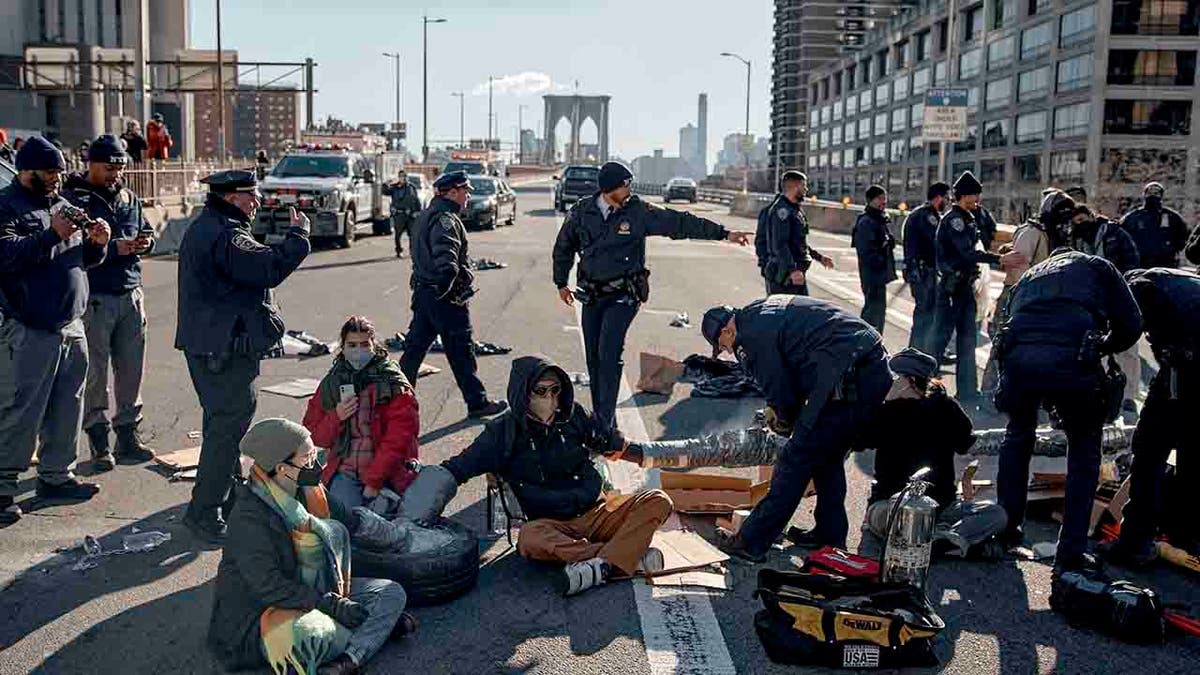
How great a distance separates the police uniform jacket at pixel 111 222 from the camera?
292 inches

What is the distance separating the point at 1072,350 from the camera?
18.3 ft

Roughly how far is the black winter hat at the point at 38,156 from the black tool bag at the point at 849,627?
464 cm

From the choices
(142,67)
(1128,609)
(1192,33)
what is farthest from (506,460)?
(1192,33)

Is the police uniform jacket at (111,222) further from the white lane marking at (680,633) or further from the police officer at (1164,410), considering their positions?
the police officer at (1164,410)

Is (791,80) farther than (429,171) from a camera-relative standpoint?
Yes

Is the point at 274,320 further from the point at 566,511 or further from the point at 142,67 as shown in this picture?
the point at 142,67

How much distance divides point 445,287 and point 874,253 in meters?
5.21

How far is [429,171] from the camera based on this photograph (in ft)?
209

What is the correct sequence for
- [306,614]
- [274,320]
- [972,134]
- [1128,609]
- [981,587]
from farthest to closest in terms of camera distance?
[972,134] < [274,320] < [981,587] < [1128,609] < [306,614]

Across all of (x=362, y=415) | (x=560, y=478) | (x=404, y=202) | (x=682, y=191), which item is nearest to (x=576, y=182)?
(x=404, y=202)

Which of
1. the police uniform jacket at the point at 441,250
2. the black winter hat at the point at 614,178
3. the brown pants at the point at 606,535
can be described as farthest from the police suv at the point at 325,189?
the brown pants at the point at 606,535

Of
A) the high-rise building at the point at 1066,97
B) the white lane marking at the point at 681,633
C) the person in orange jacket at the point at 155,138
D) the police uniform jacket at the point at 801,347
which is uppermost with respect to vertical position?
the high-rise building at the point at 1066,97

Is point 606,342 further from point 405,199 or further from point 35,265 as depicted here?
point 405,199

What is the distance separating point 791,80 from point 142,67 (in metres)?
138
